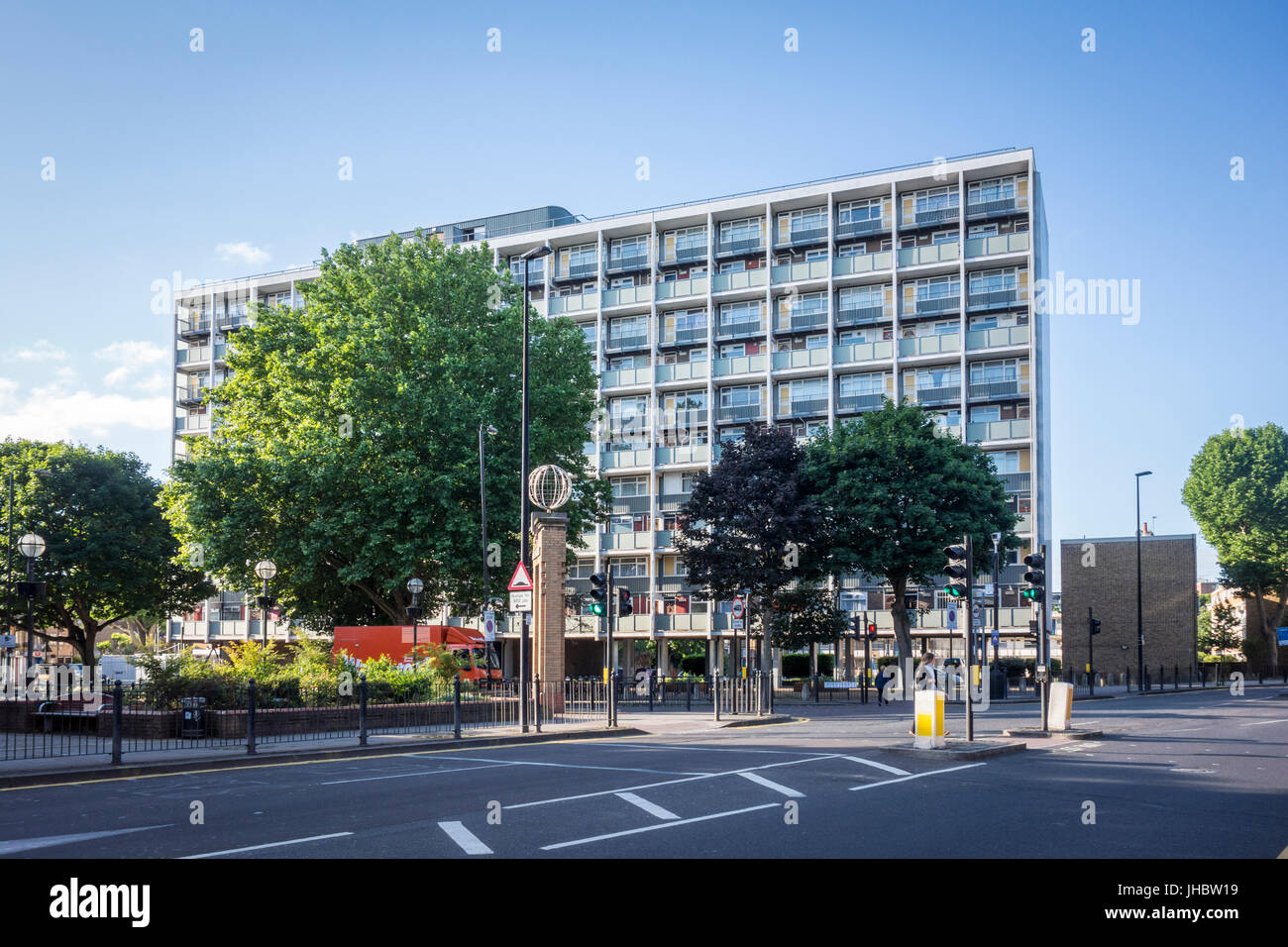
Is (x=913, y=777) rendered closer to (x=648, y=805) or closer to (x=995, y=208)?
(x=648, y=805)

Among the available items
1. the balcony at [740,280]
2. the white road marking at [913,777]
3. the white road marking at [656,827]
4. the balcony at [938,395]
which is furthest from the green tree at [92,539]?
the white road marking at [656,827]

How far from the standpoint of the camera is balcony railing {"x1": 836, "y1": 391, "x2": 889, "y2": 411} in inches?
2502

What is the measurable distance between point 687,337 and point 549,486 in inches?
1697

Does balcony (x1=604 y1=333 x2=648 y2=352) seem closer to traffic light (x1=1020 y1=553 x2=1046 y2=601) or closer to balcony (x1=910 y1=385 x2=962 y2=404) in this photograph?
balcony (x1=910 y1=385 x2=962 y2=404)

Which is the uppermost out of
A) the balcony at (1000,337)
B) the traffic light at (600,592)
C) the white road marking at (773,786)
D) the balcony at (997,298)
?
the balcony at (997,298)

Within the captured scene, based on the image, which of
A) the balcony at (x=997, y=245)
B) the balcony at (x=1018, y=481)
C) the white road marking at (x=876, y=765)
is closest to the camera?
the white road marking at (x=876, y=765)

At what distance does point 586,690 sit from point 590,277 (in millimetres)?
48244

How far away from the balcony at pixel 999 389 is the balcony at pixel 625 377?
1981 centimetres

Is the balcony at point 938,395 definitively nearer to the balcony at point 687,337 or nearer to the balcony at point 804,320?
the balcony at point 804,320

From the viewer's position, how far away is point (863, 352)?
63.8 m

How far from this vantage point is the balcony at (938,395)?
61750 millimetres
